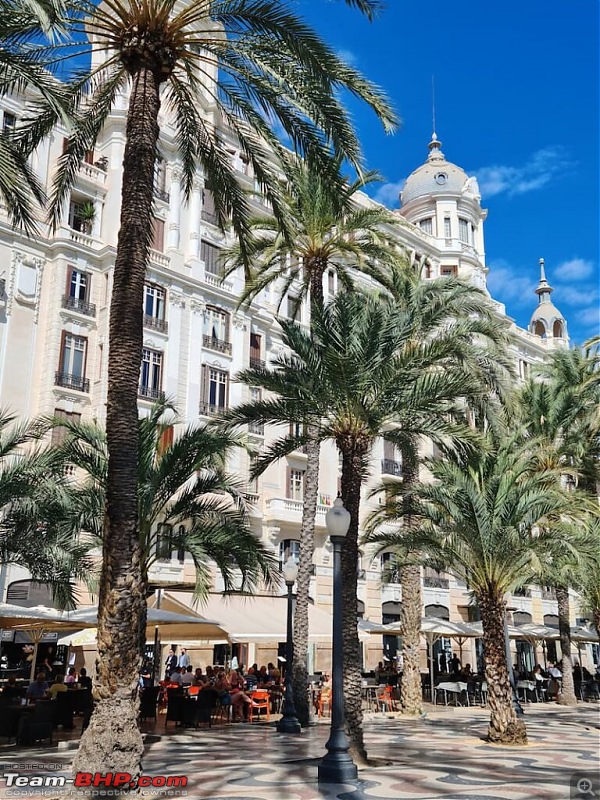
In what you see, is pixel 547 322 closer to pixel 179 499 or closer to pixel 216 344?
pixel 216 344

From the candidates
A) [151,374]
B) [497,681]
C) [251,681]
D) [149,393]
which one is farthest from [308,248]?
[251,681]

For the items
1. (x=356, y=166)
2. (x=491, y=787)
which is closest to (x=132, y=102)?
(x=356, y=166)

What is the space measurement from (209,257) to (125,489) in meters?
27.4

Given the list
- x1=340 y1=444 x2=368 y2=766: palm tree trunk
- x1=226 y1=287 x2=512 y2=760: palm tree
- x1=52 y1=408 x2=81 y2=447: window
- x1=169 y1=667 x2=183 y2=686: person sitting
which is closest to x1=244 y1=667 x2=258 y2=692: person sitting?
x1=169 y1=667 x2=183 y2=686: person sitting

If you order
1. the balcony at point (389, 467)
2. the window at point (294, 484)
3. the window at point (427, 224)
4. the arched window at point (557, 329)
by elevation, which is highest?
the window at point (427, 224)

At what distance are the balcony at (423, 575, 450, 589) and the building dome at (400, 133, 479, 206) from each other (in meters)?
26.3

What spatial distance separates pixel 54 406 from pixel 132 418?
1987cm

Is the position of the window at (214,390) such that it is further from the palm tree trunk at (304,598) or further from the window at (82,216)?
the palm tree trunk at (304,598)

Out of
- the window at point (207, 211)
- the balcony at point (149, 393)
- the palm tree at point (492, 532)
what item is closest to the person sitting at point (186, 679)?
the palm tree at point (492, 532)

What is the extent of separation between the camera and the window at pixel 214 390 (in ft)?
112

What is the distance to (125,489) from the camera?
1020 cm

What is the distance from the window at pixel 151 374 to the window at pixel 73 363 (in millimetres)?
2345

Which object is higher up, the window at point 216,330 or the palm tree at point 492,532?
the window at point 216,330

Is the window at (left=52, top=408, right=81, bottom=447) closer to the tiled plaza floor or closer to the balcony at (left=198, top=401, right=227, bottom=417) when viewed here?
the balcony at (left=198, top=401, right=227, bottom=417)
